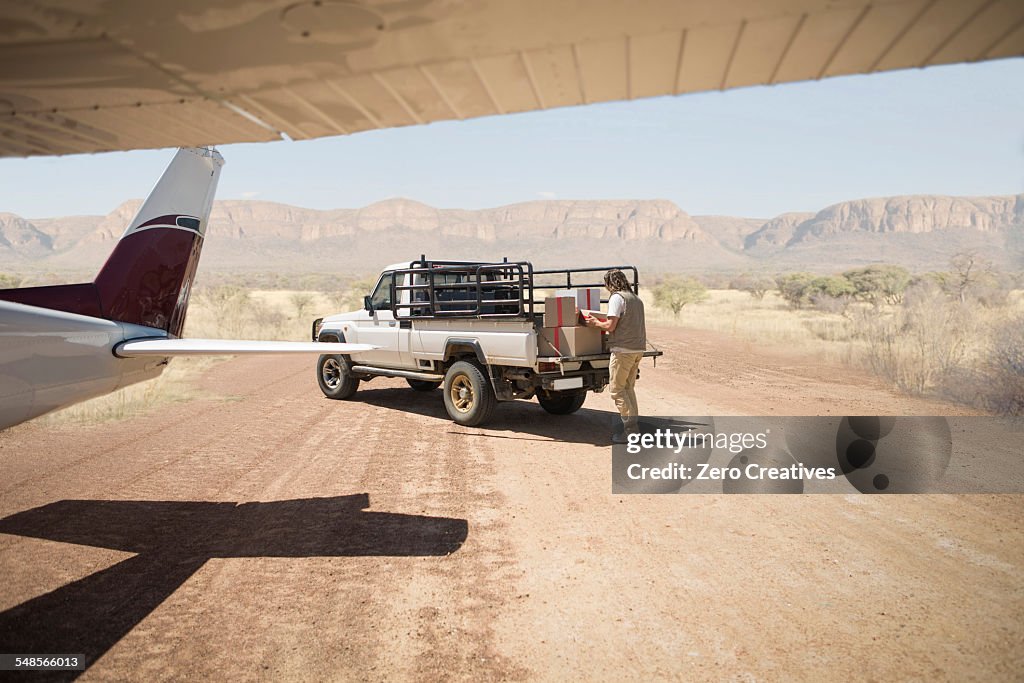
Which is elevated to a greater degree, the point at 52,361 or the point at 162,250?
the point at 162,250

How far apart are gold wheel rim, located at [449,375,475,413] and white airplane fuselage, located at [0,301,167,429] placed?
13.8ft

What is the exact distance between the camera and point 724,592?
4.16 metres

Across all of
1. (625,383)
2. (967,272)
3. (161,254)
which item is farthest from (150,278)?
(967,272)

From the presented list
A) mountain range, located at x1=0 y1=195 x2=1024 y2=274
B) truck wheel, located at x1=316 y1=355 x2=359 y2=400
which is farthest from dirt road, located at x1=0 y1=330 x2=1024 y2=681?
mountain range, located at x1=0 y1=195 x2=1024 y2=274

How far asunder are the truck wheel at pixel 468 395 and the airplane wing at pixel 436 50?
6.80 meters

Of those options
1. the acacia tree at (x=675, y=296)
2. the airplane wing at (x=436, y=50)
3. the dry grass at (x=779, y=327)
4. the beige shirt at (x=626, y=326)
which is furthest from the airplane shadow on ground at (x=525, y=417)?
the acacia tree at (x=675, y=296)

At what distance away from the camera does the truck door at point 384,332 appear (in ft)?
33.7

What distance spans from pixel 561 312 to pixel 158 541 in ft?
16.6

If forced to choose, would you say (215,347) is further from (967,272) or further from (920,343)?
(967,272)

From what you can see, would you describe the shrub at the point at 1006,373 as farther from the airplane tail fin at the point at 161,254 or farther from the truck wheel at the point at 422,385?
the airplane tail fin at the point at 161,254

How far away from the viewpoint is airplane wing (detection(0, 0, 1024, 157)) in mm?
1528

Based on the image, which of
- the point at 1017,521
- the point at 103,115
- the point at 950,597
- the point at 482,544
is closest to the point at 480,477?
the point at 482,544

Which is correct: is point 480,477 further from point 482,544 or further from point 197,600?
point 197,600

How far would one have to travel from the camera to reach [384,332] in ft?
34.8
